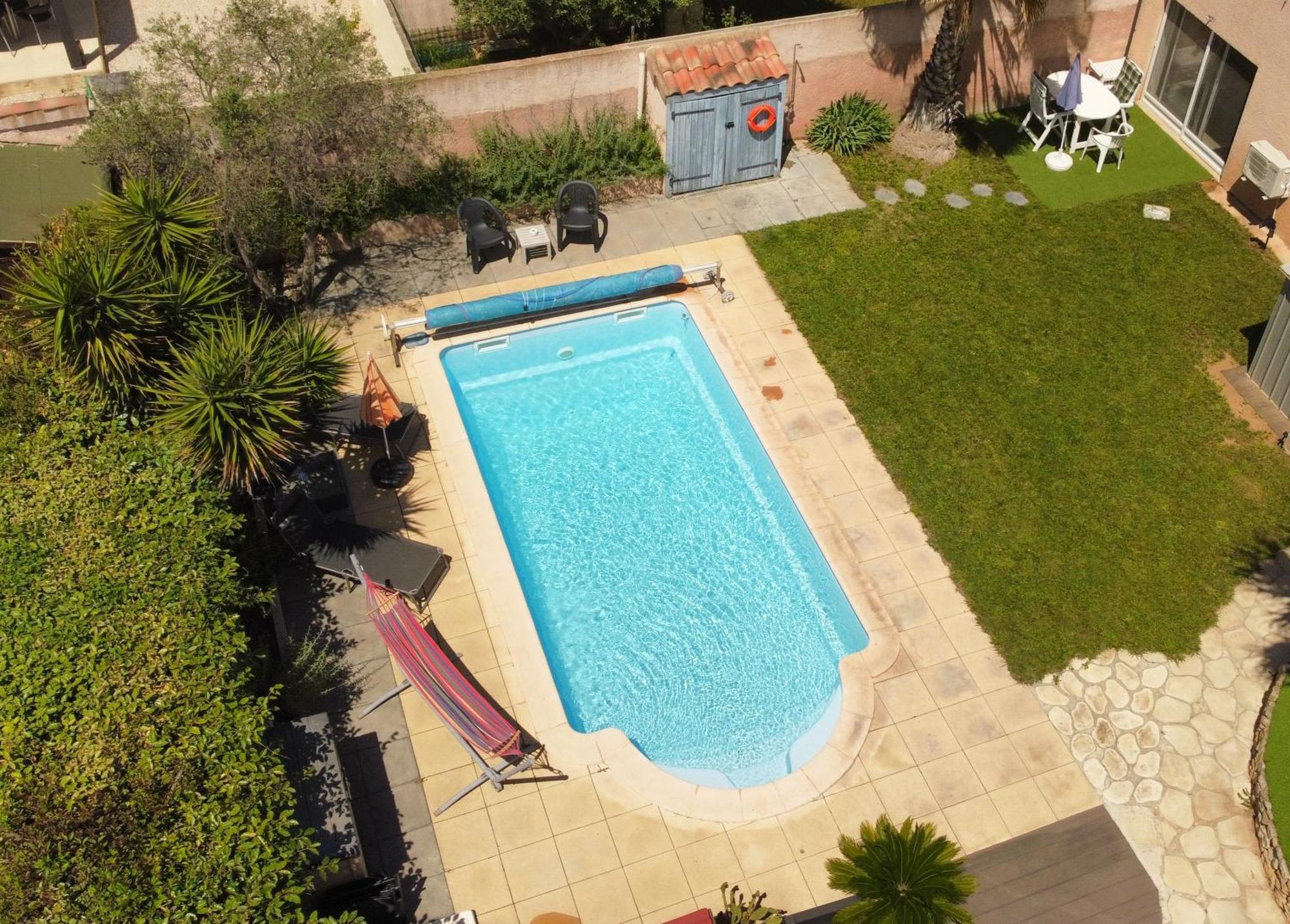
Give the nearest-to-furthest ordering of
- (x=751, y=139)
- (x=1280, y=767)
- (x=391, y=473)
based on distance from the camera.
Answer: (x=1280, y=767)
(x=391, y=473)
(x=751, y=139)

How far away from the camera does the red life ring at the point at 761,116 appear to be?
64.1ft

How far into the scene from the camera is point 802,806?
12938 mm

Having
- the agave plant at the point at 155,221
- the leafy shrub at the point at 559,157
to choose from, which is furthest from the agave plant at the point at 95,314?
the leafy shrub at the point at 559,157

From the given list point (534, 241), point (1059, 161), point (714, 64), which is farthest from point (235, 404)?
point (1059, 161)

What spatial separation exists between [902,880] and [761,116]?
533 inches

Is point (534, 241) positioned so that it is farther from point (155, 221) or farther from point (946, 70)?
point (946, 70)

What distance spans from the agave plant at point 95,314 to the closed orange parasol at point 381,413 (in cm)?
274

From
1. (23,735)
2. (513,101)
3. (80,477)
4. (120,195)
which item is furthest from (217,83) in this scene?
(23,735)

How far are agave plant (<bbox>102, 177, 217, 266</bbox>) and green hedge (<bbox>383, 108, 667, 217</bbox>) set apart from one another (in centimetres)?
479

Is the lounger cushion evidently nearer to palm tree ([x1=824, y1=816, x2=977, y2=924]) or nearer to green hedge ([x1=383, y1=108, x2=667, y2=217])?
palm tree ([x1=824, y1=816, x2=977, y2=924])

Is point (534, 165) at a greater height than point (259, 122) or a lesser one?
lesser

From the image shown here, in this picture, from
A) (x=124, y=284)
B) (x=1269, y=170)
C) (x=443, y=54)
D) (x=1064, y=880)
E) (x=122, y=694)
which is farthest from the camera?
(x=443, y=54)

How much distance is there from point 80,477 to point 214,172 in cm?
549

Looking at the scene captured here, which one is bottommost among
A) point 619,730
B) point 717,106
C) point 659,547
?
point 619,730
